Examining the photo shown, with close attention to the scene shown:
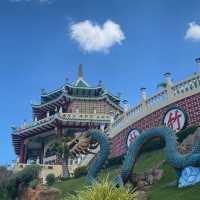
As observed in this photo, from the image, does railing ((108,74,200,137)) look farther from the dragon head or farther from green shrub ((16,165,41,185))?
the dragon head

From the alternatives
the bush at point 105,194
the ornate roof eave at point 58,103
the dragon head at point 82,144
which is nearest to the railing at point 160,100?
the dragon head at point 82,144

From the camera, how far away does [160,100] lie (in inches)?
1101

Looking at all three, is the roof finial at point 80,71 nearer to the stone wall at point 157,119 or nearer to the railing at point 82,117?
the railing at point 82,117

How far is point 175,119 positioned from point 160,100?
6.41ft

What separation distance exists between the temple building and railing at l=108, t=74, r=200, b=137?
43.4 ft

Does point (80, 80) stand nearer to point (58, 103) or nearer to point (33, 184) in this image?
point (58, 103)

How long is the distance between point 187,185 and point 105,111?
112ft

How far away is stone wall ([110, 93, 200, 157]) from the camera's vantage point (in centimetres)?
2539

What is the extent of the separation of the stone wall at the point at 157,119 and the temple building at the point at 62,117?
13.6m

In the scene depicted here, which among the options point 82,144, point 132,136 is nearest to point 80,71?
point 132,136

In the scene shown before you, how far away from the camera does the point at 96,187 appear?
501 inches

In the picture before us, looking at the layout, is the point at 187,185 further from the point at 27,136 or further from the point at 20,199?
the point at 27,136

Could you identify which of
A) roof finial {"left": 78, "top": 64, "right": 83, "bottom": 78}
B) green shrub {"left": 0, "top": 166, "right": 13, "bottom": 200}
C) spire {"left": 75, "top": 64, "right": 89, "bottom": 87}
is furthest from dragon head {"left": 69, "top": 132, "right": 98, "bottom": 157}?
roof finial {"left": 78, "top": 64, "right": 83, "bottom": 78}

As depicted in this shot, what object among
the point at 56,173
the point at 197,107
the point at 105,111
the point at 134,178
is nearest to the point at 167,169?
the point at 134,178
